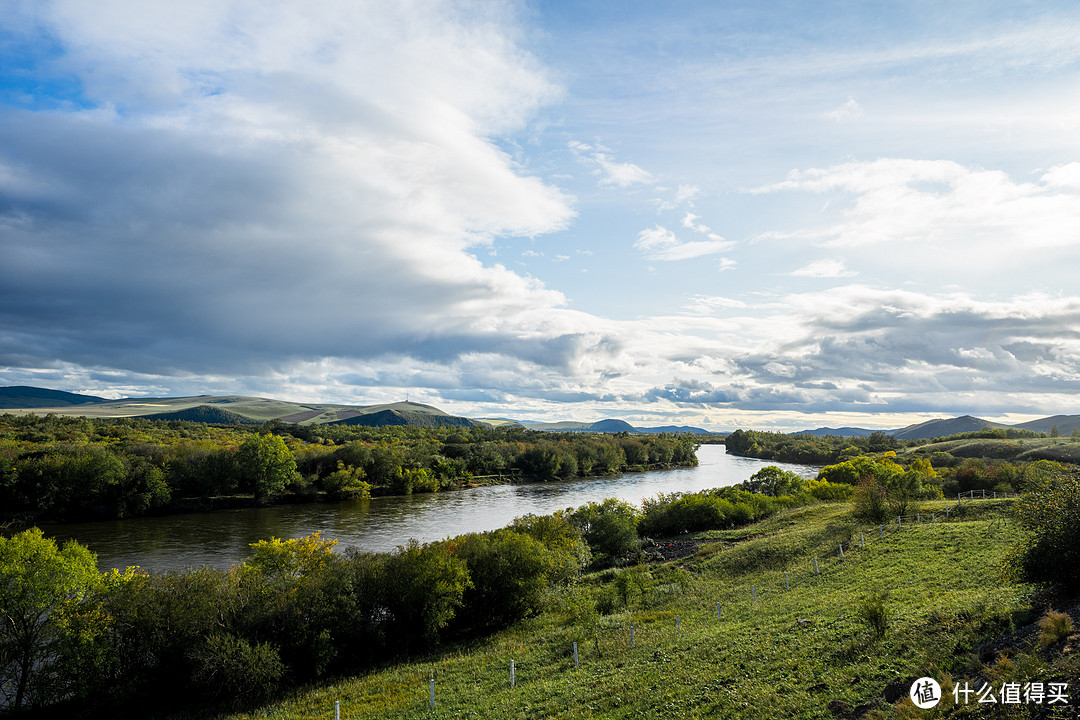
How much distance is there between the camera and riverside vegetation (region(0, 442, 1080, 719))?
1747 cm

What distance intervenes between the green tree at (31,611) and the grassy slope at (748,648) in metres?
12.9

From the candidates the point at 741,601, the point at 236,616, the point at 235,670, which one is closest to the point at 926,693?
the point at 741,601

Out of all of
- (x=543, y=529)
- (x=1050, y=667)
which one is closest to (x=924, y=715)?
(x=1050, y=667)

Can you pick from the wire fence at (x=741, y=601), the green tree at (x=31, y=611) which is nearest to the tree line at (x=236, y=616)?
the green tree at (x=31, y=611)

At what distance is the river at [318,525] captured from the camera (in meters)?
59.3

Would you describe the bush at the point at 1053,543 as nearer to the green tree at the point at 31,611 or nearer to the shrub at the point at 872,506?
the shrub at the point at 872,506

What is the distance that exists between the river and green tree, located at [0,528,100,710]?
2352 centimetres

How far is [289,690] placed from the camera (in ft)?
98.6

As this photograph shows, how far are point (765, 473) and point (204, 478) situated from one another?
3915 inches

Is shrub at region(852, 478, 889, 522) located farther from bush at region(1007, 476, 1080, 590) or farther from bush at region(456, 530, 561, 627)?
bush at region(456, 530, 561, 627)

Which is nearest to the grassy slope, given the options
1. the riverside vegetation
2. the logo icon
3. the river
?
the riverside vegetation

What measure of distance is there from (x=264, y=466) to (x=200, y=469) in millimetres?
10492

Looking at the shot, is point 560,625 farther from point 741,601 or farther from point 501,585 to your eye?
point 741,601

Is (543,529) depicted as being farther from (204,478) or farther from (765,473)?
(204,478)
